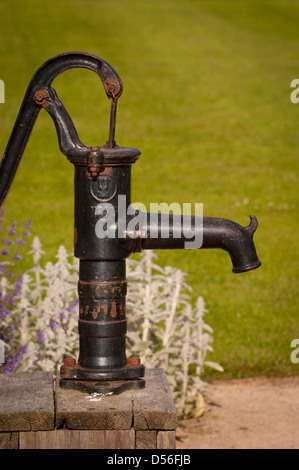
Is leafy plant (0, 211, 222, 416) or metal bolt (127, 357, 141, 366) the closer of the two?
metal bolt (127, 357, 141, 366)

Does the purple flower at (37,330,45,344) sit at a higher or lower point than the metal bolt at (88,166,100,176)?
lower

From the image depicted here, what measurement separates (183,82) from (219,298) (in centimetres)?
822

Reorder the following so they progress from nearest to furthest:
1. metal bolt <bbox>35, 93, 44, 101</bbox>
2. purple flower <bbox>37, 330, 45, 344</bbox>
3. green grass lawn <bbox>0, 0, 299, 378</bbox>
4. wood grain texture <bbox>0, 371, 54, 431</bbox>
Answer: wood grain texture <bbox>0, 371, 54, 431</bbox> < metal bolt <bbox>35, 93, 44, 101</bbox> < purple flower <bbox>37, 330, 45, 344</bbox> < green grass lawn <bbox>0, 0, 299, 378</bbox>

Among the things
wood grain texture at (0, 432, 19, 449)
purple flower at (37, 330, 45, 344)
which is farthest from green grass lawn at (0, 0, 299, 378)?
wood grain texture at (0, 432, 19, 449)

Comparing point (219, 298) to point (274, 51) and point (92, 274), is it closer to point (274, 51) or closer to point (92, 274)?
point (92, 274)

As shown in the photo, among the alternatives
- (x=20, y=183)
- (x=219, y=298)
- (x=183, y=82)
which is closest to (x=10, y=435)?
(x=219, y=298)

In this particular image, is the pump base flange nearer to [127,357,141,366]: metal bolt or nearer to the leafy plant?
[127,357,141,366]: metal bolt

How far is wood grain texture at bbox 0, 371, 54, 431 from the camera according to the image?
7.61 ft

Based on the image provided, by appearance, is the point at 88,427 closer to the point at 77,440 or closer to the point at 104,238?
the point at 77,440

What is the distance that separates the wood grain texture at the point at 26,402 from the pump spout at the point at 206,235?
1.92ft

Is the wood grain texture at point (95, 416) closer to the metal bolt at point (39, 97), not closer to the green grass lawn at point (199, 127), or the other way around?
the metal bolt at point (39, 97)

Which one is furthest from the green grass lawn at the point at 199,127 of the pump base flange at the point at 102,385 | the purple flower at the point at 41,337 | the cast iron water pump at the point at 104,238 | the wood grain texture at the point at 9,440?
the wood grain texture at the point at 9,440

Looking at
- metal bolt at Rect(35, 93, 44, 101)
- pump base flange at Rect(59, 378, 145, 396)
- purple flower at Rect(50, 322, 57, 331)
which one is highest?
metal bolt at Rect(35, 93, 44, 101)

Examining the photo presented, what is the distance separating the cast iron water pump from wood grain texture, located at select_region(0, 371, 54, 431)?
13cm
